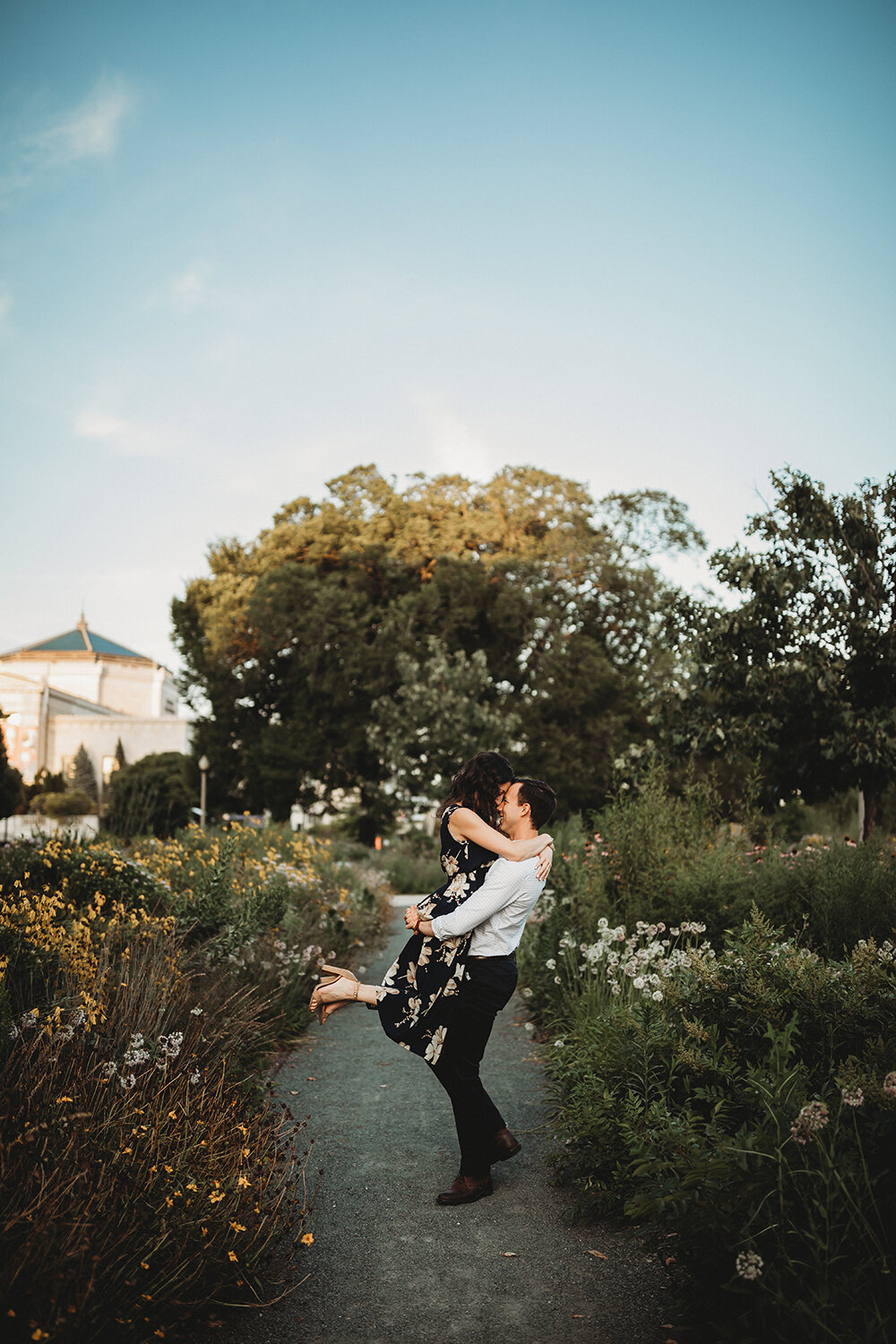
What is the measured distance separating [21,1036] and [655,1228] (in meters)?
2.47

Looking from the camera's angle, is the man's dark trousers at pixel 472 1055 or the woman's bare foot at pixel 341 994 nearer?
the man's dark trousers at pixel 472 1055

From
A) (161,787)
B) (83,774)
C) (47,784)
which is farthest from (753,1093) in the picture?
(83,774)

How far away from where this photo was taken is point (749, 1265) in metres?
2.35

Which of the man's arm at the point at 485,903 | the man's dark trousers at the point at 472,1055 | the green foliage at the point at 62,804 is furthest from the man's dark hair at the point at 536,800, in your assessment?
the green foliage at the point at 62,804

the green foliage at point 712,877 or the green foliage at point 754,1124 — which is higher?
the green foliage at point 712,877

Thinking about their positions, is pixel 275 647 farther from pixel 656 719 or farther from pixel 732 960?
pixel 732 960

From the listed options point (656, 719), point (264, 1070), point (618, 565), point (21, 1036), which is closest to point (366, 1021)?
point (264, 1070)

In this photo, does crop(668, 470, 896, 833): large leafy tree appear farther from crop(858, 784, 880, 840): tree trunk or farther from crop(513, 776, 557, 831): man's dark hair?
crop(513, 776, 557, 831): man's dark hair

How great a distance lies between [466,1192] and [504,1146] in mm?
334

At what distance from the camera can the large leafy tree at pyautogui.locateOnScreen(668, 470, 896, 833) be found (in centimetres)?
910

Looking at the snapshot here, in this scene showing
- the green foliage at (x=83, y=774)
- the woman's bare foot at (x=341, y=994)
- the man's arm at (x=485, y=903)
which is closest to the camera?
the man's arm at (x=485, y=903)

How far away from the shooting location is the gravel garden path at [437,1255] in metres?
2.83

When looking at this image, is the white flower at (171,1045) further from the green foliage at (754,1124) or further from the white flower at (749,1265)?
the white flower at (749,1265)

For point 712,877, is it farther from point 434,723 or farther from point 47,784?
point 47,784
